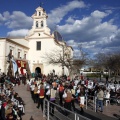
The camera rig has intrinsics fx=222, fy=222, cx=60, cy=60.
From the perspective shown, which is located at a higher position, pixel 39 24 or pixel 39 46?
pixel 39 24

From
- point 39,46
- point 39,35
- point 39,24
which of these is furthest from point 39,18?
point 39,46

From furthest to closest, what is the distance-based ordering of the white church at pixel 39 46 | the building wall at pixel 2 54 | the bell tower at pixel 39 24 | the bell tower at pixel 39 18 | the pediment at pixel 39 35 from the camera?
the bell tower at pixel 39 18, the bell tower at pixel 39 24, the pediment at pixel 39 35, the white church at pixel 39 46, the building wall at pixel 2 54

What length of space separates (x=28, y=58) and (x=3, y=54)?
11759 mm

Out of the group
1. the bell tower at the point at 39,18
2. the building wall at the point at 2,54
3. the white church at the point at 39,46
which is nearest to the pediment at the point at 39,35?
the white church at the point at 39,46

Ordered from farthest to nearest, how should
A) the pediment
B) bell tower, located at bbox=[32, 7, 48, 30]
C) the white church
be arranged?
bell tower, located at bbox=[32, 7, 48, 30], the pediment, the white church

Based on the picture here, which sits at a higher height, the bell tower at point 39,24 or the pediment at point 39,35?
the bell tower at point 39,24

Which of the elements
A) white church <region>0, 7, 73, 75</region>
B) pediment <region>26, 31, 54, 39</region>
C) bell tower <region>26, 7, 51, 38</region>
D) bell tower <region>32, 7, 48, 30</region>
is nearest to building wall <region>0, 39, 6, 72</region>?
white church <region>0, 7, 73, 75</region>

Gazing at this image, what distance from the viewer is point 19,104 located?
12688mm

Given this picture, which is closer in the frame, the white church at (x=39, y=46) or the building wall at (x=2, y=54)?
the building wall at (x=2, y=54)

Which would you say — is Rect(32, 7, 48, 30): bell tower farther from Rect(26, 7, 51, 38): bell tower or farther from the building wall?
the building wall

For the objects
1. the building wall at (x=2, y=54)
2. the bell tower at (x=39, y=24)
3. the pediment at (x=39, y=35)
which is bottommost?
the building wall at (x=2, y=54)

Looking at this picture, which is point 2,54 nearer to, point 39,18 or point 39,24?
point 39,24

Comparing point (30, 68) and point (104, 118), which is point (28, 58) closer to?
point (30, 68)

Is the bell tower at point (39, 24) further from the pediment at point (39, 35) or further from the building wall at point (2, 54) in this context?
the building wall at point (2, 54)
